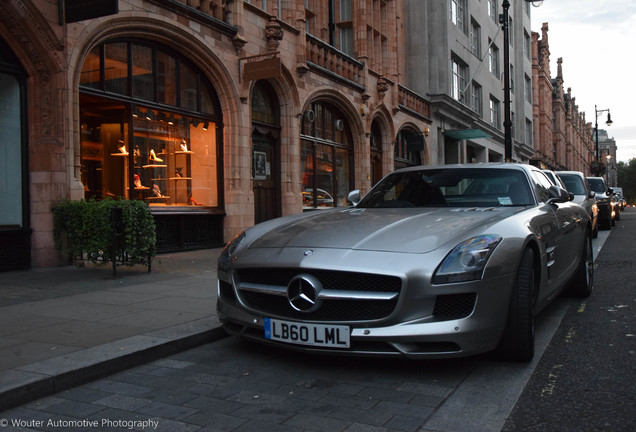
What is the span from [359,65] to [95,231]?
13.2m

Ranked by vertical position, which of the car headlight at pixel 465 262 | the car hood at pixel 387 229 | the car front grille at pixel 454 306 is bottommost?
the car front grille at pixel 454 306

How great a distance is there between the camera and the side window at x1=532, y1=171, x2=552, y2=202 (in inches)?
216

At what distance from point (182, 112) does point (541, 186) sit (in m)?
8.39

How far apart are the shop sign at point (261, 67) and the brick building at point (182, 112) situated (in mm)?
39

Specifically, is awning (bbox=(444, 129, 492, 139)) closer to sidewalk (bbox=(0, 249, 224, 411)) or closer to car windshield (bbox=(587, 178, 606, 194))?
car windshield (bbox=(587, 178, 606, 194))

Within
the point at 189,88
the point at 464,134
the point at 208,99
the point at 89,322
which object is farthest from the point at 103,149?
the point at 464,134

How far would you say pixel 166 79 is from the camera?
39.0 ft

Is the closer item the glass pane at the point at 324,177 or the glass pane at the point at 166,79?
the glass pane at the point at 166,79

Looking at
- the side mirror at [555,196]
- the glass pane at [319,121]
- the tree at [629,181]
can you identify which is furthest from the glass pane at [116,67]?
the tree at [629,181]

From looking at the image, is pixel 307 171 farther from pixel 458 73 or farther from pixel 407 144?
pixel 458 73

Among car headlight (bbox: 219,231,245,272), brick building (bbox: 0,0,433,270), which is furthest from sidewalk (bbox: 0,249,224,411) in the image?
brick building (bbox: 0,0,433,270)

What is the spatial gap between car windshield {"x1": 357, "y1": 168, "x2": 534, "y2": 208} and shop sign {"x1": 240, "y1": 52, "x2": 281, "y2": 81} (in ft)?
24.1

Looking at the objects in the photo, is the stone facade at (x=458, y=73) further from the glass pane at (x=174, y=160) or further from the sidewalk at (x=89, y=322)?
Answer: the sidewalk at (x=89, y=322)

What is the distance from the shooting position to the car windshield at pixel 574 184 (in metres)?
13.4
